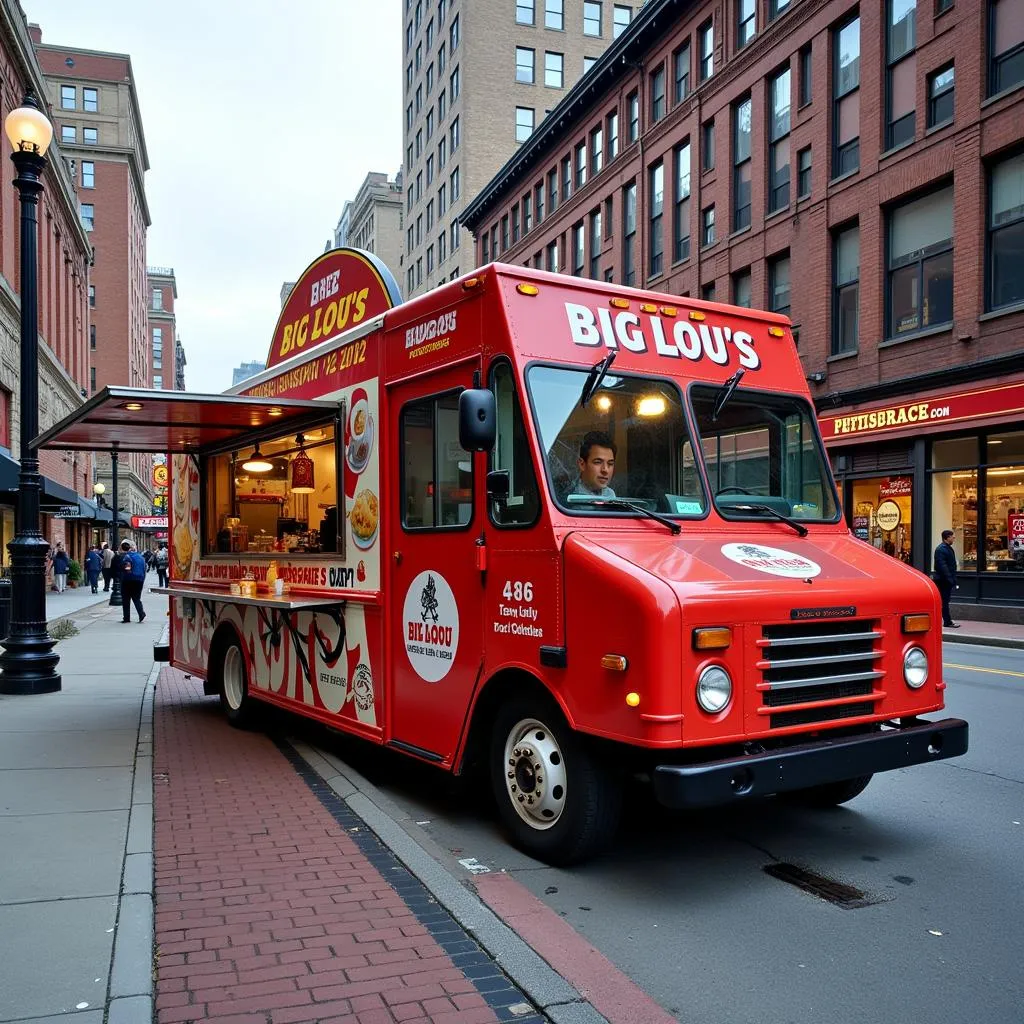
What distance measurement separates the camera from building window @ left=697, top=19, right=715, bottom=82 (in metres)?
29.6

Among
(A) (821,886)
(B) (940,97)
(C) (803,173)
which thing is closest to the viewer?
(A) (821,886)

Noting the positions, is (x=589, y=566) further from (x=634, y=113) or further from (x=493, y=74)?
(x=493, y=74)

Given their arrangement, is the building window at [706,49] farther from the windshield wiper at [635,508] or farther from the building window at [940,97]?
the windshield wiper at [635,508]

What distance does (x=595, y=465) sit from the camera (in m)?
5.32

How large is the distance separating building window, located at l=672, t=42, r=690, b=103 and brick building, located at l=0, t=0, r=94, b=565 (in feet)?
62.6

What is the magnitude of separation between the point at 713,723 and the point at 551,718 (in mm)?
922

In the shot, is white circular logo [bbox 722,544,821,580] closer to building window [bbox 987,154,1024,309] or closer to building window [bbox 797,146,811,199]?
building window [bbox 987,154,1024,309]

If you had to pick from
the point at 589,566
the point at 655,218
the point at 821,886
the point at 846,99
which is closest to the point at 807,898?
the point at 821,886

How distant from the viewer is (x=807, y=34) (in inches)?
989

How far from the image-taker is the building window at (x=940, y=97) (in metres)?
21.2

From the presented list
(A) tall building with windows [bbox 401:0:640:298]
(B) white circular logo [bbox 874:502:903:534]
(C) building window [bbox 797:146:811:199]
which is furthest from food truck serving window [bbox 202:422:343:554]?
(A) tall building with windows [bbox 401:0:640:298]

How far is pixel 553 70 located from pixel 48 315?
3551cm

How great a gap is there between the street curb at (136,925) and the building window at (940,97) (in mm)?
21572

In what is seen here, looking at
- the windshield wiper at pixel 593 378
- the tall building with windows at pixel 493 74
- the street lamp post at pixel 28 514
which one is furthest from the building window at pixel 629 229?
the windshield wiper at pixel 593 378
